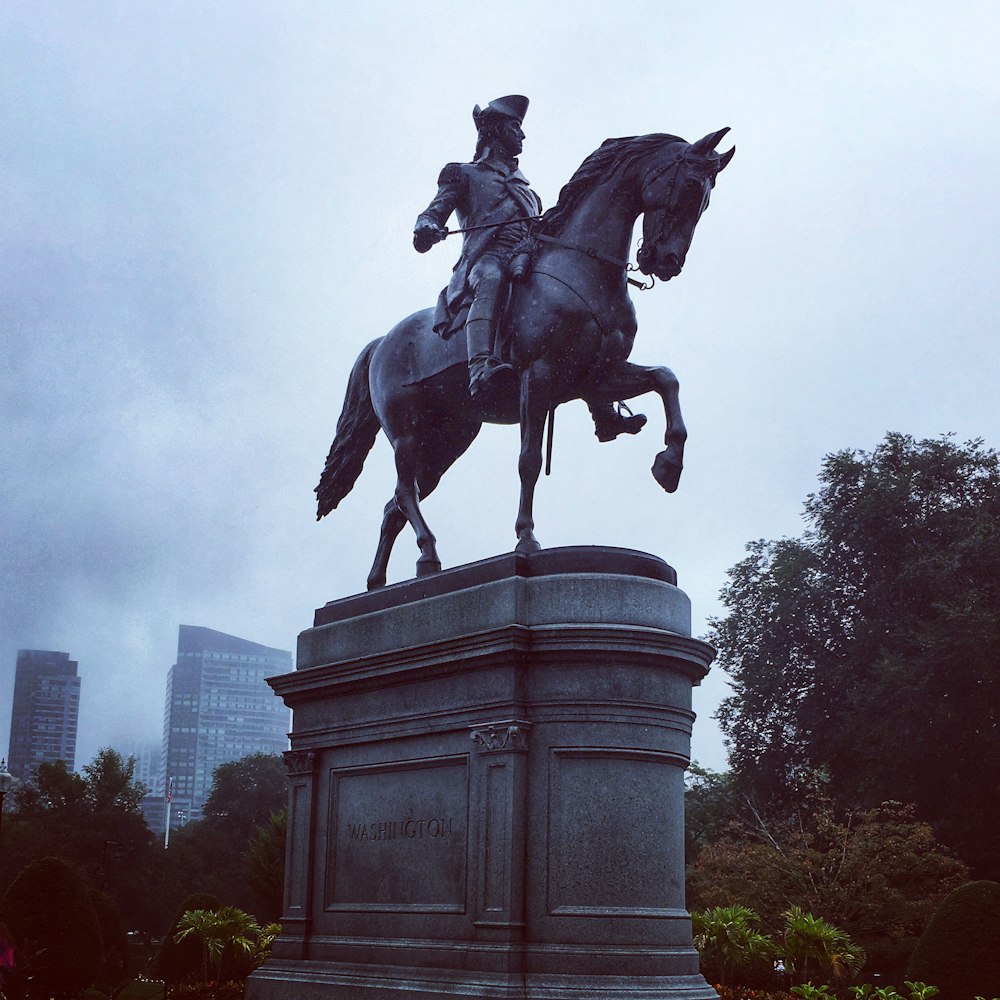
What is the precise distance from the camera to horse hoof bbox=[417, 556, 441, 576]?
482 inches

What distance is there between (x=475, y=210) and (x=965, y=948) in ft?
47.0

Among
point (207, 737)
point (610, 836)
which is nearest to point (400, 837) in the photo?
point (610, 836)

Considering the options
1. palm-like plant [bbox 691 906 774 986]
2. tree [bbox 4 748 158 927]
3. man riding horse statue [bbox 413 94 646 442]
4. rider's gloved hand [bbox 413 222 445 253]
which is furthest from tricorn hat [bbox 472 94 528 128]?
tree [bbox 4 748 158 927]

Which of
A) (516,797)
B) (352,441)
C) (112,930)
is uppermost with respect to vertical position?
(352,441)

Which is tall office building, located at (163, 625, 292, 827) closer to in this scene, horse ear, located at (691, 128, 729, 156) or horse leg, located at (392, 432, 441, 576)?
horse leg, located at (392, 432, 441, 576)

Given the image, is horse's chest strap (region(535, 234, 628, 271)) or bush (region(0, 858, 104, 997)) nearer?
horse's chest strap (region(535, 234, 628, 271))

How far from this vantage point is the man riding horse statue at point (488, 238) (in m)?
11.2

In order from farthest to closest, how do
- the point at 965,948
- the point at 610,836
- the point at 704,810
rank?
the point at 704,810, the point at 965,948, the point at 610,836

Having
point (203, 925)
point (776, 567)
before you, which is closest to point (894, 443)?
point (776, 567)

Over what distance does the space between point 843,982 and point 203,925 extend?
1165 centimetres

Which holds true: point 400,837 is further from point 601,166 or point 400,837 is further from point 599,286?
point 601,166

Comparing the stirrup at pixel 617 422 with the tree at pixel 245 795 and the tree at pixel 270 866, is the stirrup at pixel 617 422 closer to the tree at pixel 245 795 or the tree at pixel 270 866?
the tree at pixel 270 866

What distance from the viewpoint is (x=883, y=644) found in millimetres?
39438

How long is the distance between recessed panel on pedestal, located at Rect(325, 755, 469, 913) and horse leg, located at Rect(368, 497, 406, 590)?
6.79 ft
